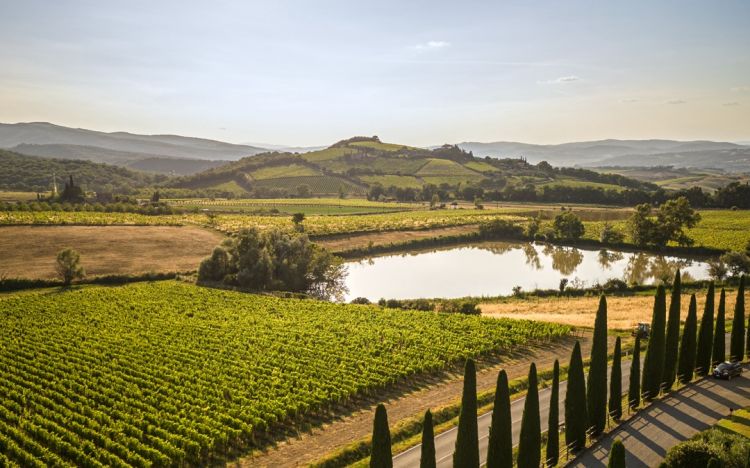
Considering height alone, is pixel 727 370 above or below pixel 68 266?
below

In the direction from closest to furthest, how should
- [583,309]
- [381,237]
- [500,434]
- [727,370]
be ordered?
[500,434]
[727,370]
[583,309]
[381,237]

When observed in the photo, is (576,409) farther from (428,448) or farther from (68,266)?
(68,266)

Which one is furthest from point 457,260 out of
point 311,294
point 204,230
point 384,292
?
point 204,230

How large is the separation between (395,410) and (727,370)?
68.8 feet

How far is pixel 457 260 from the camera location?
95.6 m

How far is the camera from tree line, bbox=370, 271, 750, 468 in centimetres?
2023

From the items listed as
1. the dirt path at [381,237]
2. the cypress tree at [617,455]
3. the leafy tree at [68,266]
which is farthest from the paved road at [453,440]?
the dirt path at [381,237]

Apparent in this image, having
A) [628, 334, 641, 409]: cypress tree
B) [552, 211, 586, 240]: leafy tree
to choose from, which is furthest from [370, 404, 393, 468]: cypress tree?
[552, 211, 586, 240]: leafy tree

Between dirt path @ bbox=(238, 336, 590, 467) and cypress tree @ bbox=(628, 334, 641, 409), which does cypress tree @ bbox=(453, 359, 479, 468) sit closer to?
dirt path @ bbox=(238, 336, 590, 467)

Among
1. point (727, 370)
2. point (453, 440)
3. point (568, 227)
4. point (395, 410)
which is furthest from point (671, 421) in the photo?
point (568, 227)

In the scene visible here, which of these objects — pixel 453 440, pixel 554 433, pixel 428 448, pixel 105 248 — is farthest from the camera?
pixel 105 248

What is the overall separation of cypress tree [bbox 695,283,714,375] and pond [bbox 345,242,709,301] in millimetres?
35810

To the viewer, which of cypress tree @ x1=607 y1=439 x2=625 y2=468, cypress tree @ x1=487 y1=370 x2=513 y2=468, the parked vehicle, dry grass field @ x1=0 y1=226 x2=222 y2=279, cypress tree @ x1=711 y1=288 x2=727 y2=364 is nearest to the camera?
cypress tree @ x1=607 y1=439 x2=625 y2=468

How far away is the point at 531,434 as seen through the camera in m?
22.8
